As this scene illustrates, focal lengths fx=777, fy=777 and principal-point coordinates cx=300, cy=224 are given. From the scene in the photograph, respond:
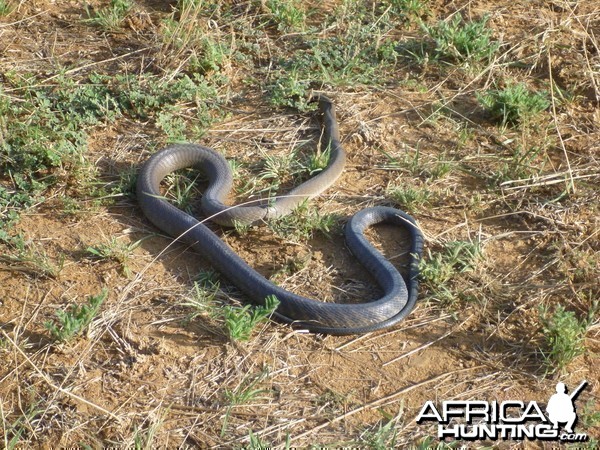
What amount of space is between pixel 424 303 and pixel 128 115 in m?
3.45

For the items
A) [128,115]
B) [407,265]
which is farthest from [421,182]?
[128,115]

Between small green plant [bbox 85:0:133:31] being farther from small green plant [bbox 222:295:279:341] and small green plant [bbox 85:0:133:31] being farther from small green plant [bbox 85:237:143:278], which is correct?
small green plant [bbox 222:295:279:341]

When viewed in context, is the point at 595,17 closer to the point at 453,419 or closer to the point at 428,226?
the point at 428,226

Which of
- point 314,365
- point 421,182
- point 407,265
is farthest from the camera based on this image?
point 421,182

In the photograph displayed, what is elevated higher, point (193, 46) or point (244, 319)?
point (193, 46)

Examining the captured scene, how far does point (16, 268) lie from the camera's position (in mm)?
5734

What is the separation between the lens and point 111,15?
807cm

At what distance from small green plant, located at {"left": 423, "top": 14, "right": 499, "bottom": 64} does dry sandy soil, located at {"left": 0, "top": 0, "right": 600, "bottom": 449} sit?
129 mm

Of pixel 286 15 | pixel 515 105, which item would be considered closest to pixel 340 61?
pixel 286 15

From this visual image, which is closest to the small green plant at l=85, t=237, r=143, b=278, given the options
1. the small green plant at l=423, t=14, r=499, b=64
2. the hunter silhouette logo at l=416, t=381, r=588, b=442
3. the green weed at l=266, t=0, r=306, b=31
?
the hunter silhouette logo at l=416, t=381, r=588, b=442

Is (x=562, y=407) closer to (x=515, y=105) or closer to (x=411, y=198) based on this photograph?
(x=411, y=198)

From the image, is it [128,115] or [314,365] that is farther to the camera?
[128,115]

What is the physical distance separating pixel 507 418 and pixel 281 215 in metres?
2.43

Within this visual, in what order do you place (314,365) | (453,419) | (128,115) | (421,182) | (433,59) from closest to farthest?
(453,419), (314,365), (421,182), (128,115), (433,59)
